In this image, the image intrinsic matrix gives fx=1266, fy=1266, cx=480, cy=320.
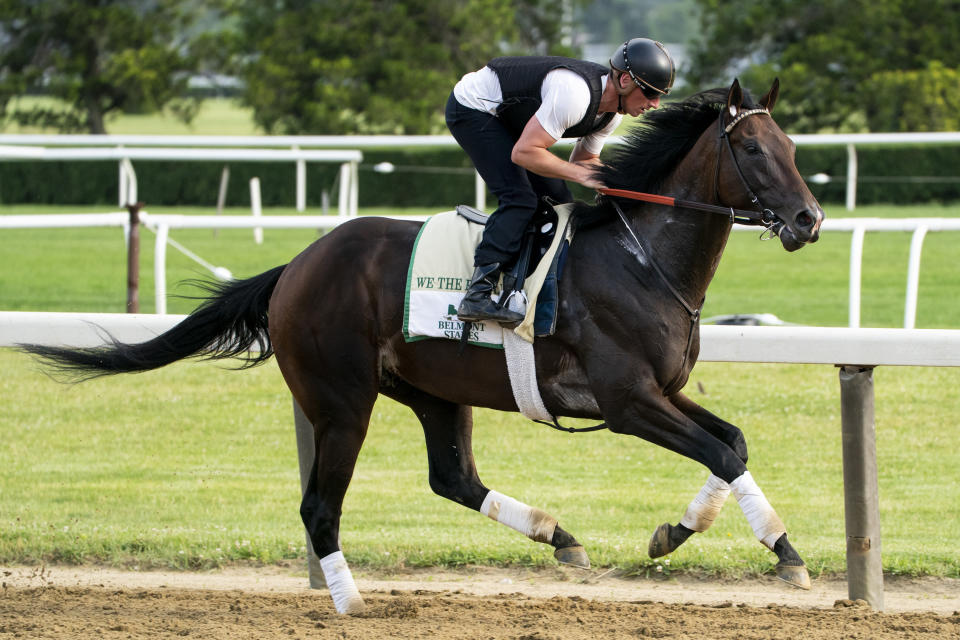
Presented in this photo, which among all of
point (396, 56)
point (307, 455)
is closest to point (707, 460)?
point (307, 455)

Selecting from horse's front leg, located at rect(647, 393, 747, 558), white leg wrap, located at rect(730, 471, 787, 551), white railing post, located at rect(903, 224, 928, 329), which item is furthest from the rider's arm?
white railing post, located at rect(903, 224, 928, 329)

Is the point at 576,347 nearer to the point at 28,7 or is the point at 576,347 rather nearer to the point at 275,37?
the point at 275,37

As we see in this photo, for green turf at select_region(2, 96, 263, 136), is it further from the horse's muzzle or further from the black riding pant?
the horse's muzzle

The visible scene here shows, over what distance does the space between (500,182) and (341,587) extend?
4.71 feet

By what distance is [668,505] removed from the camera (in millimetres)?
5688

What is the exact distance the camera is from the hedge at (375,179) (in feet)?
55.7

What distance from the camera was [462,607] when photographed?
4.23 meters

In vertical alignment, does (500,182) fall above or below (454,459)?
above

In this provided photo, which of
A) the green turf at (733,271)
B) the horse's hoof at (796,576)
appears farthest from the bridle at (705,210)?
the green turf at (733,271)

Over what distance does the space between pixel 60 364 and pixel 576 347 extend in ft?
6.46

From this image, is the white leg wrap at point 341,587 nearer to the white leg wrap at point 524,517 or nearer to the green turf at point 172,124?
the white leg wrap at point 524,517

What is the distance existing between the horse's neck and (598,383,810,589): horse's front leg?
1.27 feet

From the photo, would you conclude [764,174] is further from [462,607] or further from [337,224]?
[337,224]

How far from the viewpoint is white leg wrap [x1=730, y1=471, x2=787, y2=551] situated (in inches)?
148
